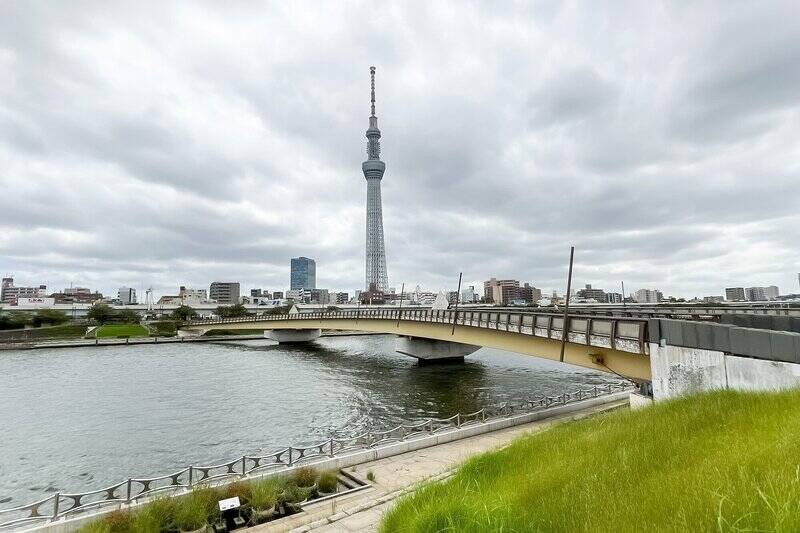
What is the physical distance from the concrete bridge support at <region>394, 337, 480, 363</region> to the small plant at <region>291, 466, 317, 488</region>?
134 feet

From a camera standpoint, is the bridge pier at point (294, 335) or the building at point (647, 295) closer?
the bridge pier at point (294, 335)

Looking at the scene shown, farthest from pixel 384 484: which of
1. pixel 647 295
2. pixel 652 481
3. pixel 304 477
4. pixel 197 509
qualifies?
pixel 647 295

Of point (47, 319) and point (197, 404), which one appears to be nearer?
point (197, 404)

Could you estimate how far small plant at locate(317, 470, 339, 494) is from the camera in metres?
14.2

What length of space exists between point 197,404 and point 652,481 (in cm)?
3490

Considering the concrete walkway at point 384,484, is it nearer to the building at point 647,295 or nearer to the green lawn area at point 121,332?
the green lawn area at point 121,332

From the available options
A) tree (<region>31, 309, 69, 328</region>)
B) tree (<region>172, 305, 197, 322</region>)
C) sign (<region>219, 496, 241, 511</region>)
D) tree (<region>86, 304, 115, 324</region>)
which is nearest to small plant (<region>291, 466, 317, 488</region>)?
sign (<region>219, 496, 241, 511</region>)

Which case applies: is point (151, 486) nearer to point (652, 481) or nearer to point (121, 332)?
point (652, 481)

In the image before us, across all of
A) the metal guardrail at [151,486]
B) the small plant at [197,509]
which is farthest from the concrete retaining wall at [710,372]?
the small plant at [197,509]

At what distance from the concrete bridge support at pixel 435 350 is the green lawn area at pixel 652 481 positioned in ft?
150

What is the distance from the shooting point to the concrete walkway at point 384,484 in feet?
34.5

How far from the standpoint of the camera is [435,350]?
183ft

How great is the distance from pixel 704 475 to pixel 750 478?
0.62 m

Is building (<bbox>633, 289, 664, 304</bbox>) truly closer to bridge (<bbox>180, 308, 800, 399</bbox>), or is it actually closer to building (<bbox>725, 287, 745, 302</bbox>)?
building (<bbox>725, 287, 745, 302</bbox>)
